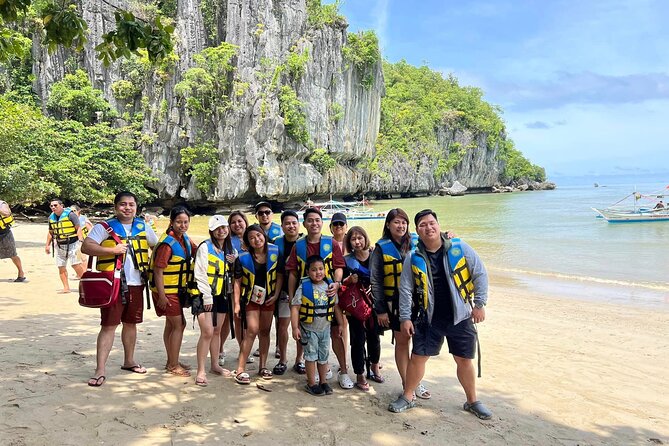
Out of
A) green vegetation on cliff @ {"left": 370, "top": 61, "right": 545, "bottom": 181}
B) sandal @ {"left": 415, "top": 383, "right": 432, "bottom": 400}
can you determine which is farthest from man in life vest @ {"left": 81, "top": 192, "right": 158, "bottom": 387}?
green vegetation on cliff @ {"left": 370, "top": 61, "right": 545, "bottom": 181}

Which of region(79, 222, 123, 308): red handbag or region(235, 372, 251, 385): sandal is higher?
region(79, 222, 123, 308): red handbag

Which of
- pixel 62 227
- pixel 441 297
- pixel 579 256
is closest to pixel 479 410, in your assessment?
pixel 441 297

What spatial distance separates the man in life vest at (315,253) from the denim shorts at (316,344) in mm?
328

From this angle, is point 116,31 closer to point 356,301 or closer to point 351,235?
point 351,235

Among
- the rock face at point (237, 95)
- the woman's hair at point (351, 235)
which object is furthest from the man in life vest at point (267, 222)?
the rock face at point (237, 95)

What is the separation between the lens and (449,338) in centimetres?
358

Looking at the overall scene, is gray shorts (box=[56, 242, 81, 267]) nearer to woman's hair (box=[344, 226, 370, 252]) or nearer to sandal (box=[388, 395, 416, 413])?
woman's hair (box=[344, 226, 370, 252])

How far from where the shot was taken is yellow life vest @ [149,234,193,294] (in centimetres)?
386

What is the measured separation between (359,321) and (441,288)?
888 millimetres

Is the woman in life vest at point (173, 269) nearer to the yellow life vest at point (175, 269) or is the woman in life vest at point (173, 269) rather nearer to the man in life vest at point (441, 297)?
the yellow life vest at point (175, 269)

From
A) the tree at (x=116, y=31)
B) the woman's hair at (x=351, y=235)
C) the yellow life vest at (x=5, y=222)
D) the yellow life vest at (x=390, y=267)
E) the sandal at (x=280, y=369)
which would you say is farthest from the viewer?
the yellow life vest at (x=5, y=222)

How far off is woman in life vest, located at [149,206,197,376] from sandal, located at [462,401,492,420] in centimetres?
260

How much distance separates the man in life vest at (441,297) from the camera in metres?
3.46

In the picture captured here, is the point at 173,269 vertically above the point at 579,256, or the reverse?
the point at 173,269
